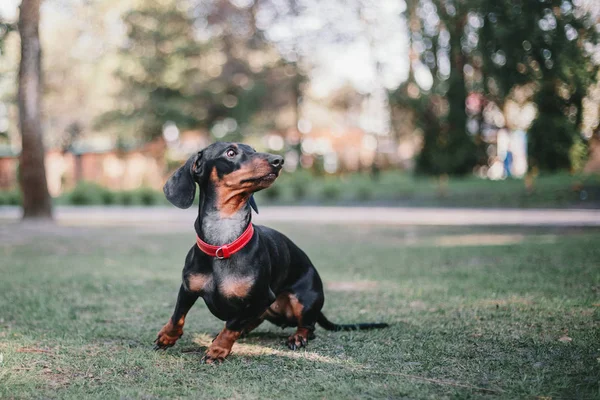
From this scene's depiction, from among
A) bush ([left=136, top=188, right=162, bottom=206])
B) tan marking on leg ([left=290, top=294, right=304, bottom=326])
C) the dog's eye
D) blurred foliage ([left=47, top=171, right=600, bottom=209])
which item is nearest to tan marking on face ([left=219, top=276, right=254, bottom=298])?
tan marking on leg ([left=290, top=294, right=304, bottom=326])

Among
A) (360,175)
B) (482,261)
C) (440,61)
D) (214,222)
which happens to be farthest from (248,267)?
(360,175)

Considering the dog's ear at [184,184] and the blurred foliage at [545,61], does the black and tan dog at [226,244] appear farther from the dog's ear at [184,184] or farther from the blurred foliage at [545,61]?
the blurred foliage at [545,61]

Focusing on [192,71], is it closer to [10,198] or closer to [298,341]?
[10,198]

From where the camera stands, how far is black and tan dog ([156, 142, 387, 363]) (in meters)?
3.64

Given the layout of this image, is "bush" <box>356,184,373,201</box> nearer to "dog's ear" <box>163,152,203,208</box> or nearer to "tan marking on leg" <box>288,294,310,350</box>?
"tan marking on leg" <box>288,294,310,350</box>

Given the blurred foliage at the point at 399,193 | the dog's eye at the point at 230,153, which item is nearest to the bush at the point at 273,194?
the blurred foliage at the point at 399,193

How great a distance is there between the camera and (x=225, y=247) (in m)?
3.63

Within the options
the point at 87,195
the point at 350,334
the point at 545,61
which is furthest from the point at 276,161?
the point at 87,195

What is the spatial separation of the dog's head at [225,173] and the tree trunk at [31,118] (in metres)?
12.8

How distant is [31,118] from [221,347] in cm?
1324

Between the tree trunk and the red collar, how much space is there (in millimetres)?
13026

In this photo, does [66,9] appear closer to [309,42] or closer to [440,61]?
[440,61]

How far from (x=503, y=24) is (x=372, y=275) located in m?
11.0

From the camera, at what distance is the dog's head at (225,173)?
3627 millimetres
